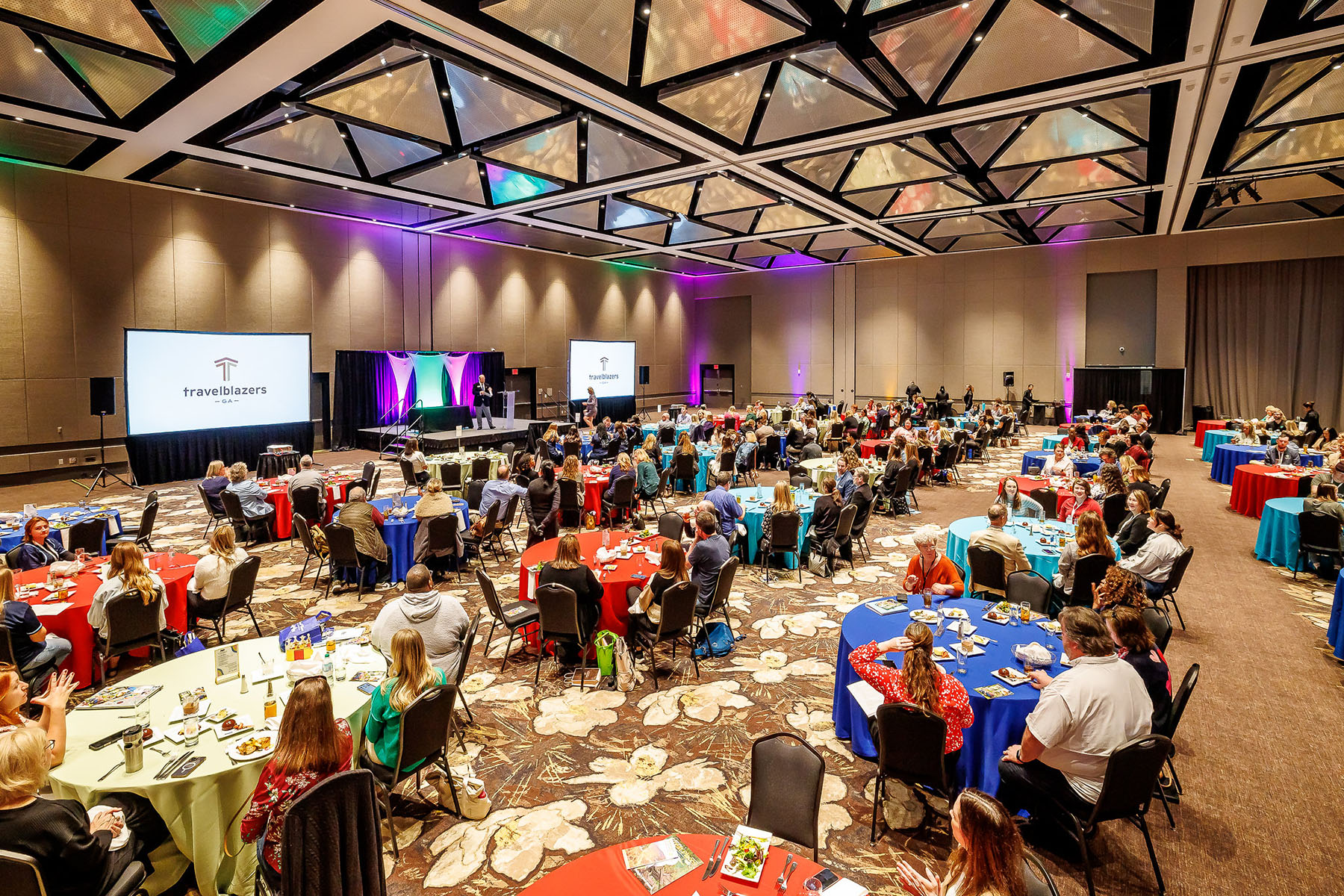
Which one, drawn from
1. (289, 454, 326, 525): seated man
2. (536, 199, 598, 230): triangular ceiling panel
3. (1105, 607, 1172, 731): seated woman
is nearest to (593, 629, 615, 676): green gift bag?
(1105, 607, 1172, 731): seated woman

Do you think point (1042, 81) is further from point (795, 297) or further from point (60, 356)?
point (795, 297)

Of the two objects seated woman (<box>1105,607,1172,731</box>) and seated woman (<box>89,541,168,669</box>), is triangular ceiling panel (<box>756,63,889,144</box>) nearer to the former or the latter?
seated woman (<box>1105,607,1172,731</box>)

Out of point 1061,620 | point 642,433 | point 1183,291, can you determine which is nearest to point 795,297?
point 1183,291

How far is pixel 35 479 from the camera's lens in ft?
44.4

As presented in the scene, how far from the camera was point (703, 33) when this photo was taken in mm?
7727

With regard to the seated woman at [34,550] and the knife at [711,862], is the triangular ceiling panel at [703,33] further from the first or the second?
the seated woman at [34,550]

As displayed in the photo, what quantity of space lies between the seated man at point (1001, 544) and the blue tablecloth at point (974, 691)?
0.98m

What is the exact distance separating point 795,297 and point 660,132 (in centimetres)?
2006

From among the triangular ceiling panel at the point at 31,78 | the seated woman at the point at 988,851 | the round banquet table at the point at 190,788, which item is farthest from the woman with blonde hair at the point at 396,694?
the triangular ceiling panel at the point at 31,78

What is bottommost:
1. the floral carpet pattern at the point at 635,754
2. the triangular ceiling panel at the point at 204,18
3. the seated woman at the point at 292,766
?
the floral carpet pattern at the point at 635,754

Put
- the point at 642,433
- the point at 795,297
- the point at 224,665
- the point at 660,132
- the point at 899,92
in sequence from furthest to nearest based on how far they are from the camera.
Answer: the point at 795,297 → the point at 642,433 → the point at 660,132 → the point at 899,92 → the point at 224,665

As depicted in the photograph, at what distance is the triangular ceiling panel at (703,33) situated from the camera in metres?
7.27

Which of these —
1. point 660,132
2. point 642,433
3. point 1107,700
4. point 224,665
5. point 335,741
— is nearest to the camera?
point 335,741

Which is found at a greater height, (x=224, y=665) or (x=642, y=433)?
(x=642, y=433)
